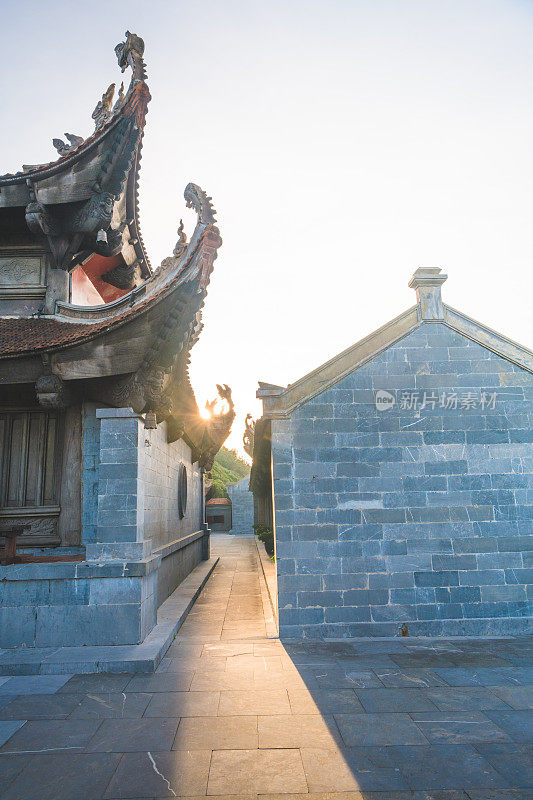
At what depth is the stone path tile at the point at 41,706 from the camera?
184 inches

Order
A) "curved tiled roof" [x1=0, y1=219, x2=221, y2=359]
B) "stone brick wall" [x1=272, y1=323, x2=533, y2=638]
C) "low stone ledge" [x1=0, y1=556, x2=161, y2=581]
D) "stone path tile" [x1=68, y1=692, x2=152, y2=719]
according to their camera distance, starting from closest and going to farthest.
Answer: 1. "stone path tile" [x1=68, y1=692, x2=152, y2=719]
2. "low stone ledge" [x1=0, y1=556, x2=161, y2=581]
3. "curved tiled roof" [x1=0, y1=219, x2=221, y2=359]
4. "stone brick wall" [x1=272, y1=323, x2=533, y2=638]

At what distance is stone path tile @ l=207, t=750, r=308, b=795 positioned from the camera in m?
3.48

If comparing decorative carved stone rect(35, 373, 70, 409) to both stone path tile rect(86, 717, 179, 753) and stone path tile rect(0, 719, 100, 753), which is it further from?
stone path tile rect(86, 717, 179, 753)

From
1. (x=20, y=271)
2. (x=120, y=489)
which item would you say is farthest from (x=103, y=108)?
(x=120, y=489)

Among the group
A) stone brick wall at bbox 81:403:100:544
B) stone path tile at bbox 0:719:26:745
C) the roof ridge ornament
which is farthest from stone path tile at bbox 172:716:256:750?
the roof ridge ornament

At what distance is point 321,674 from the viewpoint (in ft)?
19.3

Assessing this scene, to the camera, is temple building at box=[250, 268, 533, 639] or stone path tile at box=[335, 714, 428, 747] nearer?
stone path tile at box=[335, 714, 428, 747]

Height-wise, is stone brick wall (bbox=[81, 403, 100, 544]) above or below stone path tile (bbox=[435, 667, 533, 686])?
above

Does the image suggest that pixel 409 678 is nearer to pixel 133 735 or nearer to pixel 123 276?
pixel 133 735

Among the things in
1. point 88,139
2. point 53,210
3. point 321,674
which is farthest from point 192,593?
point 88,139

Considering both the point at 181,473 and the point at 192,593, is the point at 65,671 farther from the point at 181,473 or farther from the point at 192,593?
the point at 181,473

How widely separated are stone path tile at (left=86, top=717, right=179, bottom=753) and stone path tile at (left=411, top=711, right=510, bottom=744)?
2301 mm

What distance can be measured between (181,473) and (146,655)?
6381 millimetres

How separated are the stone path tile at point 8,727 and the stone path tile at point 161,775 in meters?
1.18
